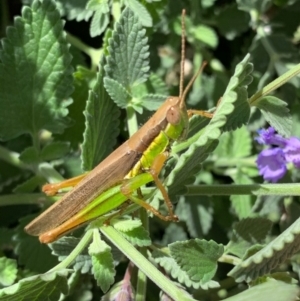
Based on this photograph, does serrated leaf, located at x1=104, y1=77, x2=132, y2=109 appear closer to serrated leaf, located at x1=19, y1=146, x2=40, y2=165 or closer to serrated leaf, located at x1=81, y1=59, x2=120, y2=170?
serrated leaf, located at x1=81, y1=59, x2=120, y2=170

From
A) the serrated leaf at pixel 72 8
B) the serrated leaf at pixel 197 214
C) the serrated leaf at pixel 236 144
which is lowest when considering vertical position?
the serrated leaf at pixel 197 214

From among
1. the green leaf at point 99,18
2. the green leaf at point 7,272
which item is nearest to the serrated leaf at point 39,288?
the green leaf at point 7,272

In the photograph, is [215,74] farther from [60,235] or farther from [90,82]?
[60,235]

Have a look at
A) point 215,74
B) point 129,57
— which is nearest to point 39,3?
point 129,57

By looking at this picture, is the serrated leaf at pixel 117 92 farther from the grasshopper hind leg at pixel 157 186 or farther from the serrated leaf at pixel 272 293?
the serrated leaf at pixel 272 293

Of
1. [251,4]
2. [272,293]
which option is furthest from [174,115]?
[251,4]

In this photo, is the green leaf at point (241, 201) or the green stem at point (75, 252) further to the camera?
the green leaf at point (241, 201)

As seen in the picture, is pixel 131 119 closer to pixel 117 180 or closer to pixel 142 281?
pixel 117 180
